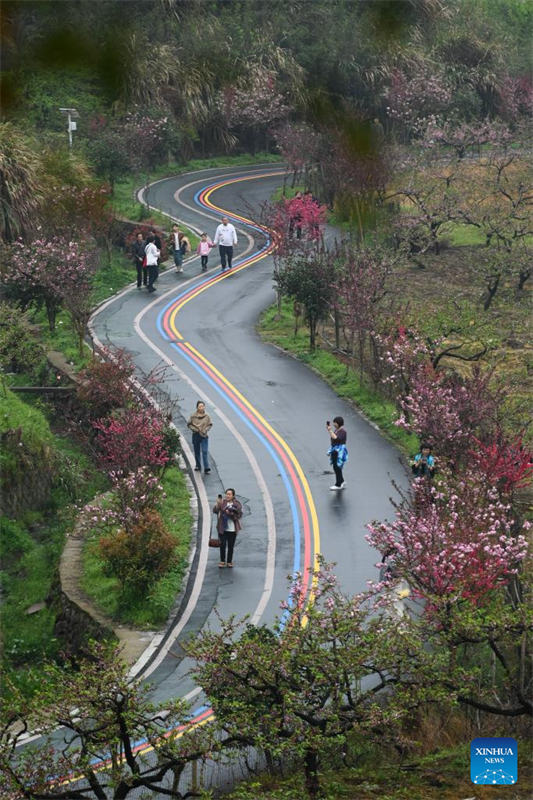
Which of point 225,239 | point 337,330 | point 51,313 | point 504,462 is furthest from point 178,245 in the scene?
point 504,462

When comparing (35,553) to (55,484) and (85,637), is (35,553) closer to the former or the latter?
(55,484)

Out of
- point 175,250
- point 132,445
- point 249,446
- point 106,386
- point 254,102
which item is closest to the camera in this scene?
point 132,445

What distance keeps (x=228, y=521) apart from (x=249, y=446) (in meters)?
6.50

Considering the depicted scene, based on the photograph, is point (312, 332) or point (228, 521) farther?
point (312, 332)

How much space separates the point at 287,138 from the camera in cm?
5797

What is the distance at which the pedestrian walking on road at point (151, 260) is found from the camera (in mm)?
42844

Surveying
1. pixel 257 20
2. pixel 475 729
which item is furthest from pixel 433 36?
pixel 475 729

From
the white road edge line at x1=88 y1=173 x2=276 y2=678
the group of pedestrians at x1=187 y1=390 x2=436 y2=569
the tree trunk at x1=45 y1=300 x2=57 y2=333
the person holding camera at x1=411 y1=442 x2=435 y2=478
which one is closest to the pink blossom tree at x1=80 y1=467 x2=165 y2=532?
the group of pedestrians at x1=187 y1=390 x2=436 y2=569

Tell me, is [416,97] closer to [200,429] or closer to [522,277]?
[522,277]

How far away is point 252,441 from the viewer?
31.9m

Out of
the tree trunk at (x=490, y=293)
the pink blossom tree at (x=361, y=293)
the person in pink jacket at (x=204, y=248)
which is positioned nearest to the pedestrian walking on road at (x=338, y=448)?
the pink blossom tree at (x=361, y=293)

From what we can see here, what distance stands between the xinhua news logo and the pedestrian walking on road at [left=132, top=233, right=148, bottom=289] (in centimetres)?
2754

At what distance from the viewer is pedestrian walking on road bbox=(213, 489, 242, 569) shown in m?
25.1

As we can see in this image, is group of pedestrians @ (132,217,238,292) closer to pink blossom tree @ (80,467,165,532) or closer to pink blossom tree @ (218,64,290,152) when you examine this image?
pink blossom tree @ (80,467,165,532)
